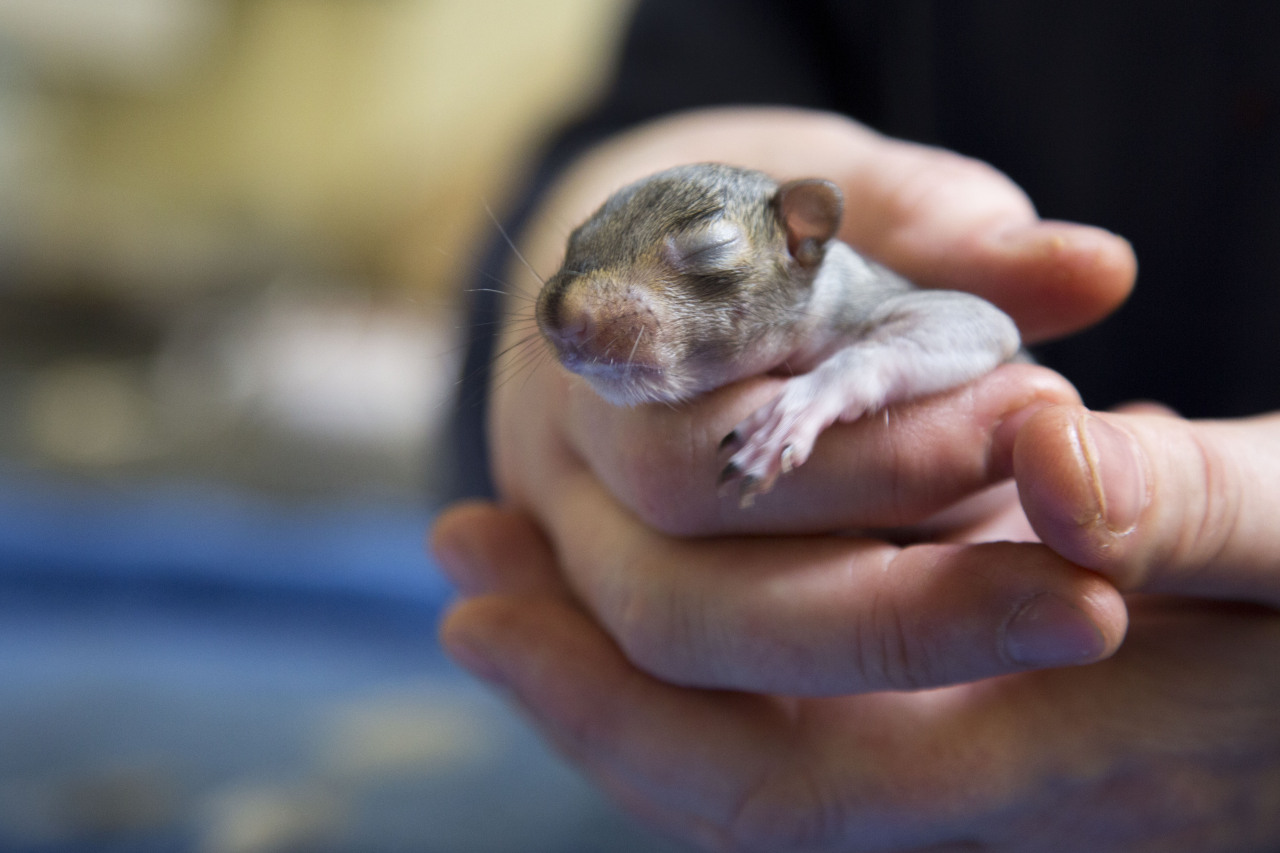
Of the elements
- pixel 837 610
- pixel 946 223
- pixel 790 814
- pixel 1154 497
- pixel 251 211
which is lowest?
pixel 790 814

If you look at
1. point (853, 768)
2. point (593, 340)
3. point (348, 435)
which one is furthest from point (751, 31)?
point (348, 435)

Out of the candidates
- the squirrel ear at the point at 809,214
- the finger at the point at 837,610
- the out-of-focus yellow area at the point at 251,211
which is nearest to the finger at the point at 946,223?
the squirrel ear at the point at 809,214

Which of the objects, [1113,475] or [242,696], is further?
[242,696]

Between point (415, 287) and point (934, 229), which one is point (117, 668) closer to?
point (934, 229)

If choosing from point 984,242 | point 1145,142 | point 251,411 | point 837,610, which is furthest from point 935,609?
point 251,411

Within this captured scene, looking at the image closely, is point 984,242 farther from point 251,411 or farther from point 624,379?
point 251,411

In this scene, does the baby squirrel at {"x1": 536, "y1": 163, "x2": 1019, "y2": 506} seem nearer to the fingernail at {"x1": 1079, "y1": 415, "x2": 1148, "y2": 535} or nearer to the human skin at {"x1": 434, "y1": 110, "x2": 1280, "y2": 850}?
the human skin at {"x1": 434, "y1": 110, "x2": 1280, "y2": 850}
